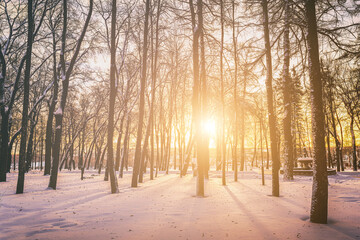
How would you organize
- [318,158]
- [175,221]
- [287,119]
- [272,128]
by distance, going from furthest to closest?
[287,119]
[272,128]
[175,221]
[318,158]

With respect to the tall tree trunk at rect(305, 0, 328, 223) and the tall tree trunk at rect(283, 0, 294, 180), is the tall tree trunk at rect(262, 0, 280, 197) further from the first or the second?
the tall tree trunk at rect(283, 0, 294, 180)

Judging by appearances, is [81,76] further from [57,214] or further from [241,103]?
[57,214]

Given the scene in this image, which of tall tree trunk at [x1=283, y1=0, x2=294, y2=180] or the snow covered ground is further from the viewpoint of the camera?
tall tree trunk at [x1=283, y1=0, x2=294, y2=180]

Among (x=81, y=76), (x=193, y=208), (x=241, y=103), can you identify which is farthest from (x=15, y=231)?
(x=241, y=103)

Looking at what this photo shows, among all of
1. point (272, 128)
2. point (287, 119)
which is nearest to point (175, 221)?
point (272, 128)

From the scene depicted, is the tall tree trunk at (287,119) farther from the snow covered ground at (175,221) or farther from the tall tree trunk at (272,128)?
the snow covered ground at (175,221)

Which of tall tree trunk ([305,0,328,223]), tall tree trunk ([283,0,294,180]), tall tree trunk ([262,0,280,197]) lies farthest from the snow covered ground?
tall tree trunk ([283,0,294,180])

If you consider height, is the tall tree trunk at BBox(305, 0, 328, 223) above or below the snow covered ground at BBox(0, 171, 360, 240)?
above

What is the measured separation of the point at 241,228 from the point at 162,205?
10.3ft

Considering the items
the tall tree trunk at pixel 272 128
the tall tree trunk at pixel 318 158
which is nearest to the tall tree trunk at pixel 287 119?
the tall tree trunk at pixel 272 128

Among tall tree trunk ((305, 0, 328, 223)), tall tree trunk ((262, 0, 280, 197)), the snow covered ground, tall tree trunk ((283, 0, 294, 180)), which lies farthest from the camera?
tall tree trunk ((283, 0, 294, 180))

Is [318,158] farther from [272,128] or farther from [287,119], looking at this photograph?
[287,119]

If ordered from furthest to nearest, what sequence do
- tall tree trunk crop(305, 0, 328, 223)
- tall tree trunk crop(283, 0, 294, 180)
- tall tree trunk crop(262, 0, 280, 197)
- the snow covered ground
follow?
tall tree trunk crop(283, 0, 294, 180) < tall tree trunk crop(262, 0, 280, 197) < tall tree trunk crop(305, 0, 328, 223) < the snow covered ground

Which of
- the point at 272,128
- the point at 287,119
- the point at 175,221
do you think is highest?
the point at 287,119
